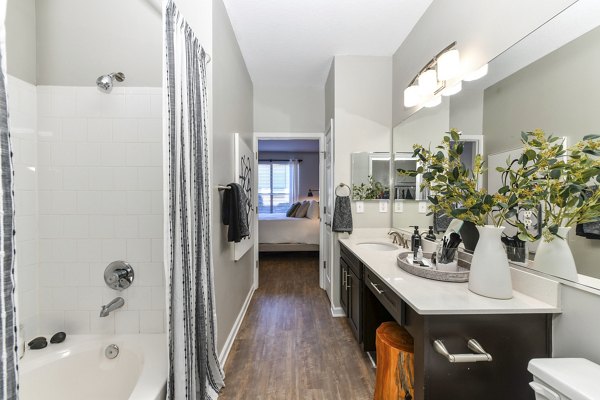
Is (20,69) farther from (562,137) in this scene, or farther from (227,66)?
(562,137)

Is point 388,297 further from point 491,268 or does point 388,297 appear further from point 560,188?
point 560,188

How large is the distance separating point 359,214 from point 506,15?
1.76 meters

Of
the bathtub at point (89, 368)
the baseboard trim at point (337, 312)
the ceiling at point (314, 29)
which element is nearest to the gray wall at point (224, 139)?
the ceiling at point (314, 29)

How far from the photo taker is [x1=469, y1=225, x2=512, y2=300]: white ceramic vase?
1.09 m

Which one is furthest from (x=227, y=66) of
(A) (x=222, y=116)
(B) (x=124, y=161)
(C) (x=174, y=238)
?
(C) (x=174, y=238)

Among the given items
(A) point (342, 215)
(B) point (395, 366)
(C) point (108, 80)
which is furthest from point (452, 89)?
(C) point (108, 80)

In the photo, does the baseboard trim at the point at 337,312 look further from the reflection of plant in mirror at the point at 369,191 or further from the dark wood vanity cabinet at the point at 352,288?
the reflection of plant in mirror at the point at 369,191

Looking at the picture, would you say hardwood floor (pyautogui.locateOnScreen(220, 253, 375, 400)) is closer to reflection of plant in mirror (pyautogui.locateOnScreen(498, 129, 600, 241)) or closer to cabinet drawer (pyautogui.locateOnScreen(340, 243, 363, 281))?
cabinet drawer (pyautogui.locateOnScreen(340, 243, 363, 281))

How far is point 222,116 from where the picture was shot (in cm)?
192

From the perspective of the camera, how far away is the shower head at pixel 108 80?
4.97 feet

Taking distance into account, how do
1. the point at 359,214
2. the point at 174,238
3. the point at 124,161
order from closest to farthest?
the point at 174,238 → the point at 124,161 → the point at 359,214

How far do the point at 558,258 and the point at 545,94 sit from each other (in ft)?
2.23

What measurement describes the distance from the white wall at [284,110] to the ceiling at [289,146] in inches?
104

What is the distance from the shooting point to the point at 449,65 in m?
1.64
